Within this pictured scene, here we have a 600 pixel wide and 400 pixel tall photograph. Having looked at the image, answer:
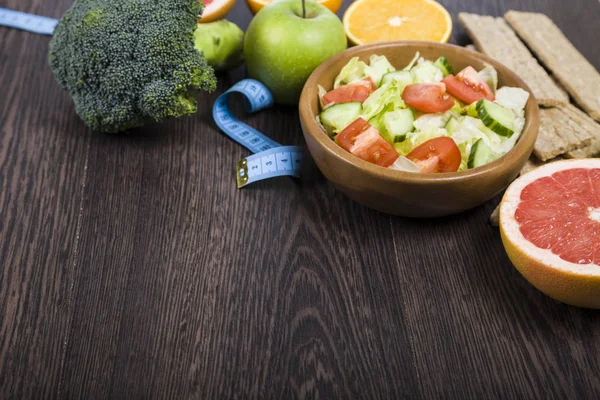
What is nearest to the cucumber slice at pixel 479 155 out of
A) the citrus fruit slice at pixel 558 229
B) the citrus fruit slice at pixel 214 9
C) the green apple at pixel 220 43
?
the citrus fruit slice at pixel 558 229

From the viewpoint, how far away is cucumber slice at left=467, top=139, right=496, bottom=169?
1536 millimetres

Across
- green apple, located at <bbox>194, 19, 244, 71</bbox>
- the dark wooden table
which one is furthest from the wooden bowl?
green apple, located at <bbox>194, 19, 244, 71</bbox>

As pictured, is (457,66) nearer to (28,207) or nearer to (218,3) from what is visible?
(218,3)

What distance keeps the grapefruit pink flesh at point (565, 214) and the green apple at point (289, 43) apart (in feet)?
2.66

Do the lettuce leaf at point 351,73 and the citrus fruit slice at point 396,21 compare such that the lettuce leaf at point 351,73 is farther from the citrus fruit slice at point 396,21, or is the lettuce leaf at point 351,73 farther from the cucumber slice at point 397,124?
the citrus fruit slice at point 396,21

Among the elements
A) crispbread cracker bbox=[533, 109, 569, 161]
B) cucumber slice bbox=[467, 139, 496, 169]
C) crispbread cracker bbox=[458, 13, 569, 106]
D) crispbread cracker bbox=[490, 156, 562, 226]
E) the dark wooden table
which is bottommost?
the dark wooden table

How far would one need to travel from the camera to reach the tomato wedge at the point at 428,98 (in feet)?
5.49

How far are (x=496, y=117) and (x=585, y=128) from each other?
1.29 ft

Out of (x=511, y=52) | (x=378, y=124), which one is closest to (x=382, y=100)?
(x=378, y=124)

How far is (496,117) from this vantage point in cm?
161

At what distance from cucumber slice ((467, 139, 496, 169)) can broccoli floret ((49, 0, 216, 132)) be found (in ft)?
2.62

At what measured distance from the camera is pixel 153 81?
179 cm

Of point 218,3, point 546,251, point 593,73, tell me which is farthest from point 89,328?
point 593,73

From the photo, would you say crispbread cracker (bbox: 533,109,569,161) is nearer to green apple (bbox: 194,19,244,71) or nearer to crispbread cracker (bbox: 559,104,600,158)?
A: crispbread cracker (bbox: 559,104,600,158)
